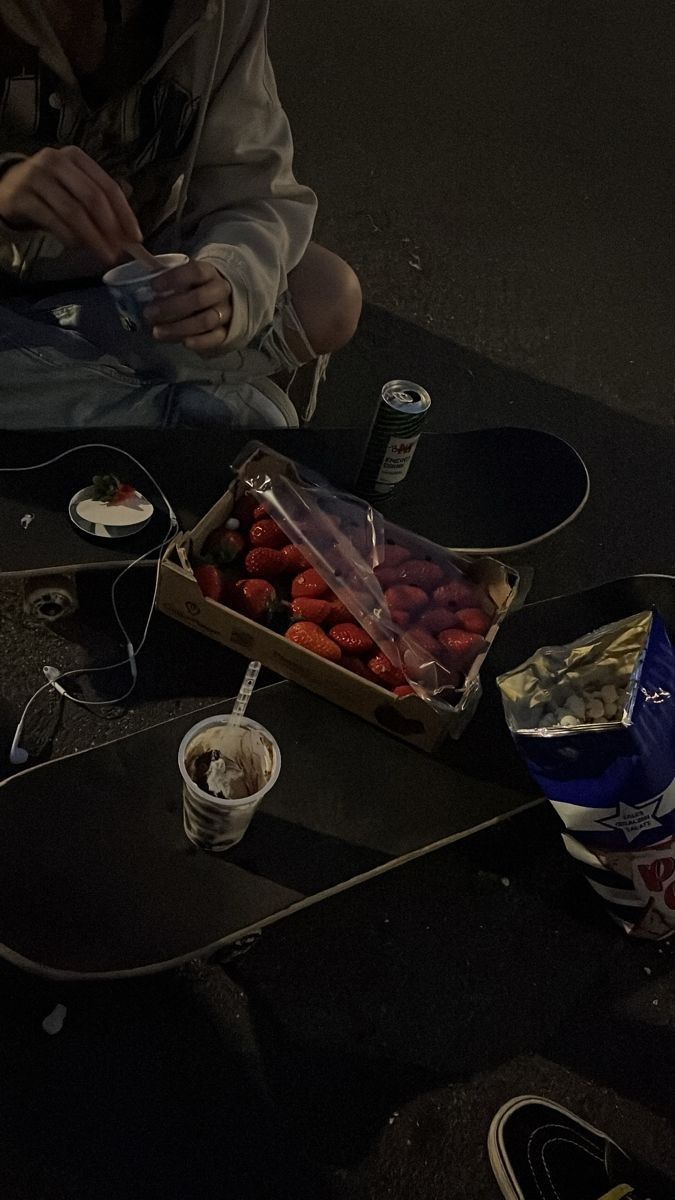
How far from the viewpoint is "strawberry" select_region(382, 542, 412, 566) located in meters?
1.36

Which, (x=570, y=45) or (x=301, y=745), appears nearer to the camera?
(x=301, y=745)

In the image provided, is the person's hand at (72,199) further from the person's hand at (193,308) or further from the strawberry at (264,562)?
the strawberry at (264,562)

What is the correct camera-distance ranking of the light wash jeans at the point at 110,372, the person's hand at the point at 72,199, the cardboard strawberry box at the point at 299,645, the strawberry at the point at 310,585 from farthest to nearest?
the light wash jeans at the point at 110,372, the strawberry at the point at 310,585, the cardboard strawberry box at the point at 299,645, the person's hand at the point at 72,199

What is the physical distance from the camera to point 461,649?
1260 millimetres

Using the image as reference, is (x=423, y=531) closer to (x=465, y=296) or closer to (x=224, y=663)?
(x=224, y=663)

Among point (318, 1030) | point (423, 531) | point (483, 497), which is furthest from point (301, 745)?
point (483, 497)

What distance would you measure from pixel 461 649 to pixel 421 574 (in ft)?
0.52

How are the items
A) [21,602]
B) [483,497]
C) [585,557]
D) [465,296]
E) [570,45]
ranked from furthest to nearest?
[570,45] < [465,296] < [585,557] < [483,497] < [21,602]

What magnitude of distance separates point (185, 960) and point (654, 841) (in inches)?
25.5

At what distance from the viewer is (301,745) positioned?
49.3 inches

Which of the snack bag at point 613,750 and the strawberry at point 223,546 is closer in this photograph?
the snack bag at point 613,750

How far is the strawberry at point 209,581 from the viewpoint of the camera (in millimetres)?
1297

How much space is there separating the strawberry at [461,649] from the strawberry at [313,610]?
7.3 inches

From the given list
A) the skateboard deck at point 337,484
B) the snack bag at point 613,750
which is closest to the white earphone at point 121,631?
the skateboard deck at point 337,484
